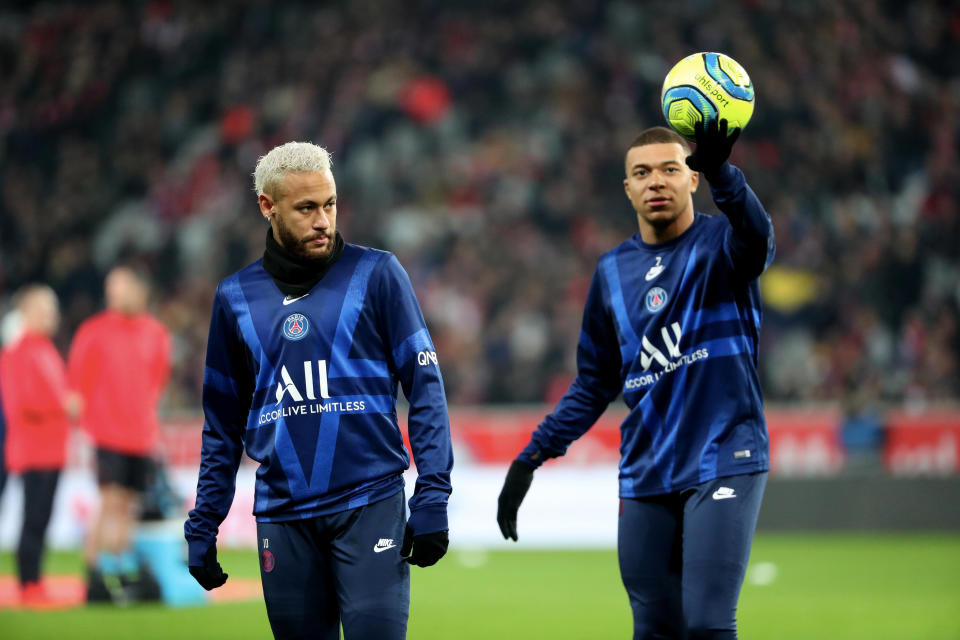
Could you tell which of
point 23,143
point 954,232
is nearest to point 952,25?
point 954,232

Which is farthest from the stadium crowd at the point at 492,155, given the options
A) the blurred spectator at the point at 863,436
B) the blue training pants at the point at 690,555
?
the blue training pants at the point at 690,555

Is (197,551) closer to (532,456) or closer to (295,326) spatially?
(295,326)

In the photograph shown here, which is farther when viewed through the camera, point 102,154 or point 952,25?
point 102,154

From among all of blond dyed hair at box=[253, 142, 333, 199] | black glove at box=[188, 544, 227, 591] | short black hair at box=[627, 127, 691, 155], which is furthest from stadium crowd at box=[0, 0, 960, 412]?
blond dyed hair at box=[253, 142, 333, 199]

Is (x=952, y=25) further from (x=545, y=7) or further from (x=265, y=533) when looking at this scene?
(x=265, y=533)

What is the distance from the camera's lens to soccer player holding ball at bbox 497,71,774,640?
487cm

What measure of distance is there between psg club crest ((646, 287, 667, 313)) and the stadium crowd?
12.1m

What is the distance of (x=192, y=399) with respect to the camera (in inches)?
755

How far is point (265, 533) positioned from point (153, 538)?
21.1 feet

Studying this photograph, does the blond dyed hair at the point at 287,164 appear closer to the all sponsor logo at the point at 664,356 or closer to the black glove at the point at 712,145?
the black glove at the point at 712,145

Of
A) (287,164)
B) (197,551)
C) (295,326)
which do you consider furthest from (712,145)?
(197,551)

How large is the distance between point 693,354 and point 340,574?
5.58 ft

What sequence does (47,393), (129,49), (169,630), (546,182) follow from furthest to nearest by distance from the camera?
(129,49)
(546,182)
(47,393)
(169,630)

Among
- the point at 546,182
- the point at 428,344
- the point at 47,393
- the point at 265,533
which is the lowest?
the point at 265,533
